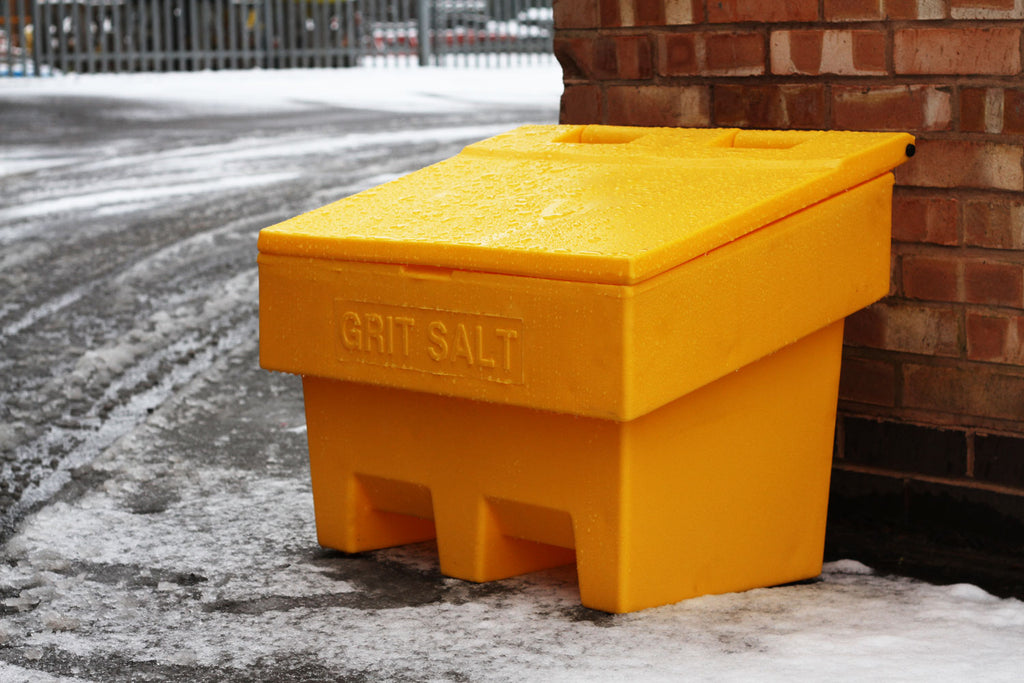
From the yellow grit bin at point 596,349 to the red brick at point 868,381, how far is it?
32 centimetres

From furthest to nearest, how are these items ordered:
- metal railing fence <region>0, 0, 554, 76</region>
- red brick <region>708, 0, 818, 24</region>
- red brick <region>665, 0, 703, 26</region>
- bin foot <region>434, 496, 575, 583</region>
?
metal railing fence <region>0, 0, 554, 76</region> < red brick <region>665, 0, 703, 26</region> < red brick <region>708, 0, 818, 24</region> < bin foot <region>434, 496, 575, 583</region>

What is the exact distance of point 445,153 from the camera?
9594mm

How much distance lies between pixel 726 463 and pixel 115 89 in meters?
14.1

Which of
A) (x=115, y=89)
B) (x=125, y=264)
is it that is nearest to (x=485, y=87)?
(x=115, y=89)

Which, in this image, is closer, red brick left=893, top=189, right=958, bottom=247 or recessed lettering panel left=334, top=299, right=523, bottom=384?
recessed lettering panel left=334, top=299, right=523, bottom=384

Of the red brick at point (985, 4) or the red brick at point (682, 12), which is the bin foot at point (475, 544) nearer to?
the red brick at point (682, 12)

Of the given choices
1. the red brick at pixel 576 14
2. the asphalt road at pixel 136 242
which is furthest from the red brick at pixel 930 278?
the asphalt road at pixel 136 242

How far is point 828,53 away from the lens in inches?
118

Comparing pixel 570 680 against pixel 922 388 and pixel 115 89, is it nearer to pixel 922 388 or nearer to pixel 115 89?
pixel 922 388

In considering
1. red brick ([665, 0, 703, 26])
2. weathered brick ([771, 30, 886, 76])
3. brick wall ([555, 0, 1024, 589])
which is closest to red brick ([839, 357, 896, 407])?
brick wall ([555, 0, 1024, 589])

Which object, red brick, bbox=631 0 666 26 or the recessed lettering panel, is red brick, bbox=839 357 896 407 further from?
the recessed lettering panel

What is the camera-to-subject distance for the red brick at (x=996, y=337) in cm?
285

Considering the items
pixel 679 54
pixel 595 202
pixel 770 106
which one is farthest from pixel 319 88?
pixel 595 202

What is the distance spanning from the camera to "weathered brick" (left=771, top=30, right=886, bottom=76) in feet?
9.64
